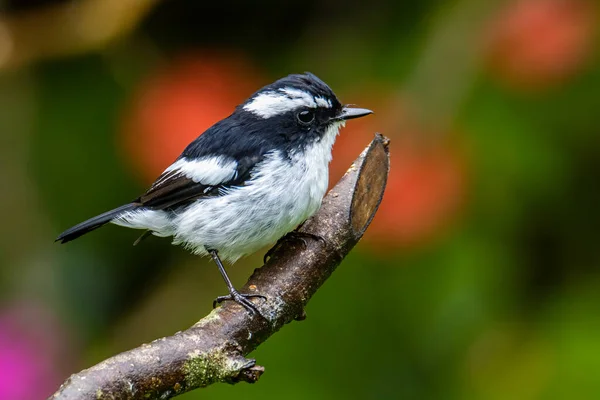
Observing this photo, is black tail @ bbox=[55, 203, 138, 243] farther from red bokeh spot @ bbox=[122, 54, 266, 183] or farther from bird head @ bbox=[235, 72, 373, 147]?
red bokeh spot @ bbox=[122, 54, 266, 183]

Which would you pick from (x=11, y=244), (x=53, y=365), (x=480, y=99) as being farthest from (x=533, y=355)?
(x=11, y=244)

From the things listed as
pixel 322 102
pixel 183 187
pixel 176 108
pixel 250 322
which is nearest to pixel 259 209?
pixel 183 187

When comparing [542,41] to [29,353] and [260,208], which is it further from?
[29,353]

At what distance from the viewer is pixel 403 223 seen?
3209mm

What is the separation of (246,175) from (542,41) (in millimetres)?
1544

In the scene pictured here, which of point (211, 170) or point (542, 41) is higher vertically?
point (542, 41)

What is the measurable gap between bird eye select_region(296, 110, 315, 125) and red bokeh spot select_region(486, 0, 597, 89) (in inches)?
42.7

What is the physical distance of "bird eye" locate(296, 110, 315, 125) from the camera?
9.28 feet

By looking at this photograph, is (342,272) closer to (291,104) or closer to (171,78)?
(291,104)

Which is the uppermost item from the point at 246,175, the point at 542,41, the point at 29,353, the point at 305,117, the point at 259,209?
the point at 542,41

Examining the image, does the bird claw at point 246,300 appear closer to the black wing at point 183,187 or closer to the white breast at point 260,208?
the white breast at point 260,208

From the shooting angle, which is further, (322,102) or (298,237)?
(322,102)

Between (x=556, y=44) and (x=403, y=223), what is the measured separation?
1.04 meters

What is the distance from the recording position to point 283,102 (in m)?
2.81
